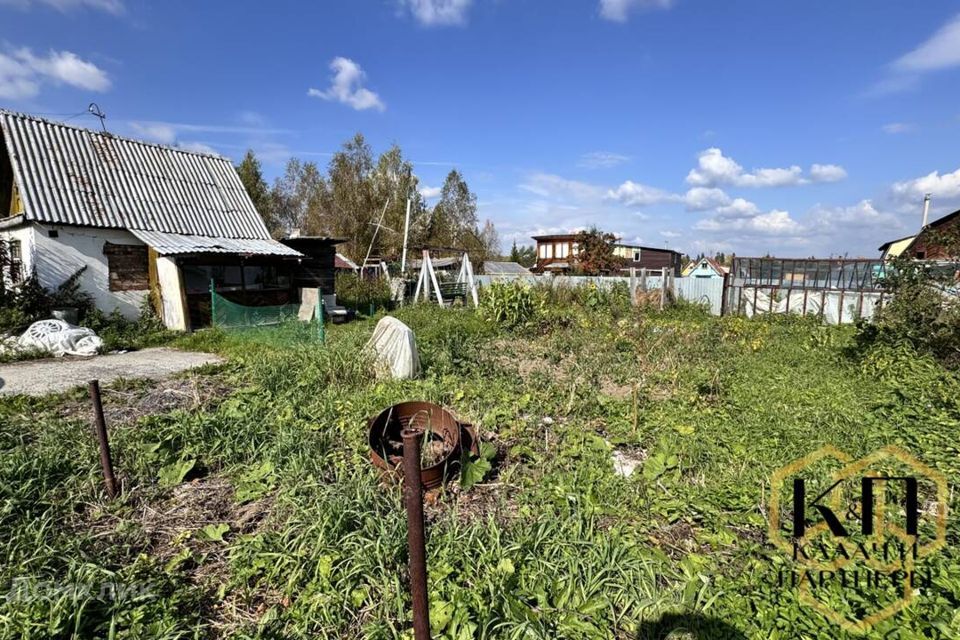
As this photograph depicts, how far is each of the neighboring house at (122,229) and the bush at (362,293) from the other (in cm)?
360

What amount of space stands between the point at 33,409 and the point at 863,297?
17.4 metres

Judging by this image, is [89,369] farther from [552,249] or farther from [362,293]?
[552,249]

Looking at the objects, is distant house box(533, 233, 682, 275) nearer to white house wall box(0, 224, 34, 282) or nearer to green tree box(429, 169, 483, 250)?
green tree box(429, 169, 483, 250)

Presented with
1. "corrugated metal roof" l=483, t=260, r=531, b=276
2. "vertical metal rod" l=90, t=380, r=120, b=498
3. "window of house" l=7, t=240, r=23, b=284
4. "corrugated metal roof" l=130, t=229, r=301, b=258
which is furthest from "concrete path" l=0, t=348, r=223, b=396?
"corrugated metal roof" l=483, t=260, r=531, b=276

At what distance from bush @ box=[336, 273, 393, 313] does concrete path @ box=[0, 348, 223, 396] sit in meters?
8.36

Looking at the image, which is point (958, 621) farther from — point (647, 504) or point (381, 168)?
point (381, 168)

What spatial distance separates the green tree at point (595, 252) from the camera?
92.7 feet

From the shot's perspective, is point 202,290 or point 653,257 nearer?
point 202,290

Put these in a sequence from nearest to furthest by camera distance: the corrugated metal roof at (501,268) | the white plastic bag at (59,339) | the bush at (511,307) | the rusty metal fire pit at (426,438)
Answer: the rusty metal fire pit at (426,438), the white plastic bag at (59,339), the bush at (511,307), the corrugated metal roof at (501,268)

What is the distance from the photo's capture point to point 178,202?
A: 12.8m

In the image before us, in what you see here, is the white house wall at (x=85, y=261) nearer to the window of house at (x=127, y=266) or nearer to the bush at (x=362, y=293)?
the window of house at (x=127, y=266)

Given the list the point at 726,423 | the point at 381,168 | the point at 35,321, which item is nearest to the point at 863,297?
the point at 726,423

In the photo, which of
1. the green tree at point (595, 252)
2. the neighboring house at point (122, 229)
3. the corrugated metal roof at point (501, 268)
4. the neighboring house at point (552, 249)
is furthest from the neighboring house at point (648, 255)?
the neighboring house at point (122, 229)

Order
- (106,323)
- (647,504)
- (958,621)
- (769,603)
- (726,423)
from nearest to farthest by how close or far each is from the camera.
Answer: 1. (958,621)
2. (769,603)
3. (647,504)
4. (726,423)
5. (106,323)
